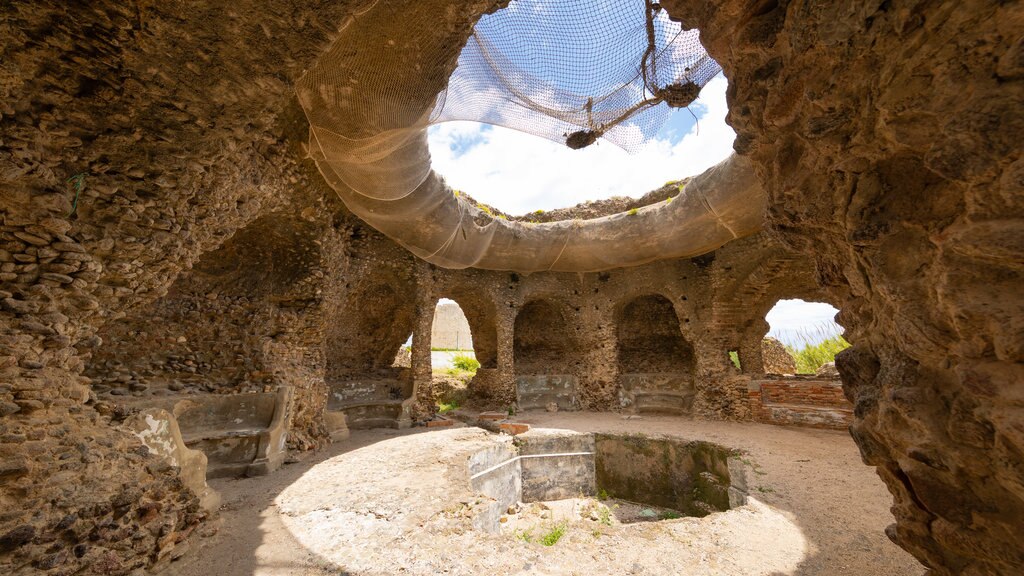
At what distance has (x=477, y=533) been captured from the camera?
2.90m

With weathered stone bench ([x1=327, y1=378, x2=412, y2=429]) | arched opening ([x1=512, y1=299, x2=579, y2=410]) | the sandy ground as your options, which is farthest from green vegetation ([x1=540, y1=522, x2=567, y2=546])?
arched opening ([x1=512, y1=299, x2=579, y2=410])

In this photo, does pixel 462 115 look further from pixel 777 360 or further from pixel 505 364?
pixel 777 360

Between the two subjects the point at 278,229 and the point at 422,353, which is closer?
the point at 278,229

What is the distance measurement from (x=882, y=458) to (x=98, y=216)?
4292 mm

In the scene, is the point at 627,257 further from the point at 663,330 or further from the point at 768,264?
the point at 663,330

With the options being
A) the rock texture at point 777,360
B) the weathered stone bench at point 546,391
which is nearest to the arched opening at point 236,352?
the weathered stone bench at point 546,391

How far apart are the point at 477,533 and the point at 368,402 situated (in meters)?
5.15

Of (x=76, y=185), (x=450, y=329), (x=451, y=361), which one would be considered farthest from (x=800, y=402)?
(x=450, y=329)

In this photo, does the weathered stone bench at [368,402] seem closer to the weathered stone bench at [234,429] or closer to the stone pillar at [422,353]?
the stone pillar at [422,353]

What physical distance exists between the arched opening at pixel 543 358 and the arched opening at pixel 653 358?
1.27 metres

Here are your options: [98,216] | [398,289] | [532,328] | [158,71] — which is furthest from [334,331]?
[158,71]

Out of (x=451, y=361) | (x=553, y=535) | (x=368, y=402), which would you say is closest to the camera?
(x=553, y=535)

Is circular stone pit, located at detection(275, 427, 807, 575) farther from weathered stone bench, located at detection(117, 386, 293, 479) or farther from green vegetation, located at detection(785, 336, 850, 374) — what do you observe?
green vegetation, located at detection(785, 336, 850, 374)

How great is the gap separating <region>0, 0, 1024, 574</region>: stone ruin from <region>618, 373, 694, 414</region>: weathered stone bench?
4.89m
